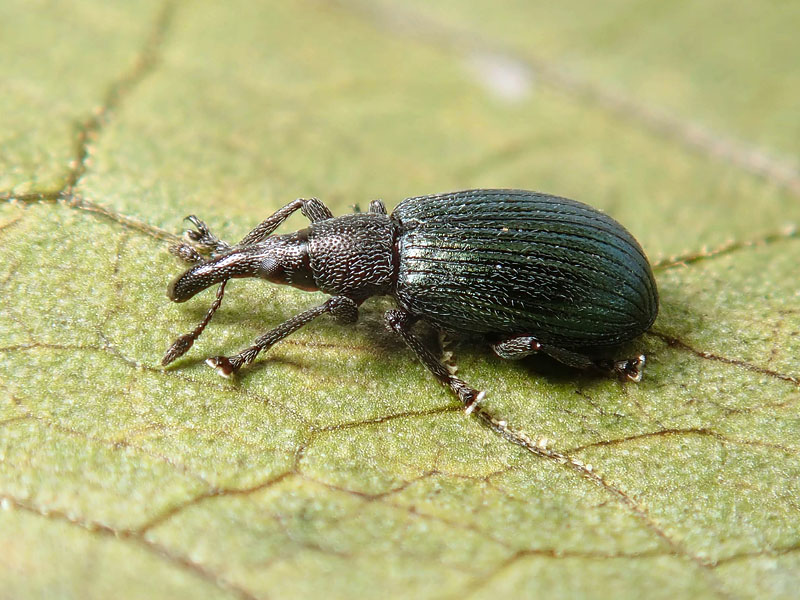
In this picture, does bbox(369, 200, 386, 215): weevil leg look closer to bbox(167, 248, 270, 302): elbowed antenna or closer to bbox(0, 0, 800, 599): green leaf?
bbox(0, 0, 800, 599): green leaf

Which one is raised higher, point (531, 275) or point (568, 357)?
point (531, 275)

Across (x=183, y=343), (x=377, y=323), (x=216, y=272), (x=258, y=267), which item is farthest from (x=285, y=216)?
(x=183, y=343)

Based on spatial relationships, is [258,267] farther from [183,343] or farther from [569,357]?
[569,357]

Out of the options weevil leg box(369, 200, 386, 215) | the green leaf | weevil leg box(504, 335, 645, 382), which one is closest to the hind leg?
weevil leg box(504, 335, 645, 382)

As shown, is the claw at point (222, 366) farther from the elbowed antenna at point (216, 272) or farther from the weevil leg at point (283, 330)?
the elbowed antenna at point (216, 272)

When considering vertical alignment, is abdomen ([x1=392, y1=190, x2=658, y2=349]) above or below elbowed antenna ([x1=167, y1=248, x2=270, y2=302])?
above

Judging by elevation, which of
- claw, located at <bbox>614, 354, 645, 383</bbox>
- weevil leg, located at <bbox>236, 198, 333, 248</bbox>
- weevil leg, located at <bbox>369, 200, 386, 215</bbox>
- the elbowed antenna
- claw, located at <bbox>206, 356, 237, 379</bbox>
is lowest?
claw, located at <bbox>206, 356, 237, 379</bbox>
